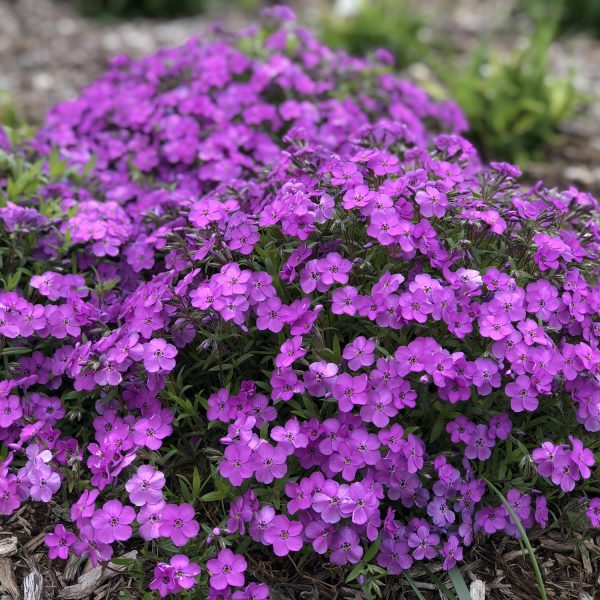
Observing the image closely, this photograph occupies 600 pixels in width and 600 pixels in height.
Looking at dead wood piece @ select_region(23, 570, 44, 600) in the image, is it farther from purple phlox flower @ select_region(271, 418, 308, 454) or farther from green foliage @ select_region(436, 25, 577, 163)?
green foliage @ select_region(436, 25, 577, 163)

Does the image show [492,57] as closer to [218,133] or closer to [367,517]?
[218,133]

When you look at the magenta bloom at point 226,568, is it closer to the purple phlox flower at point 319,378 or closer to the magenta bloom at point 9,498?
the purple phlox flower at point 319,378

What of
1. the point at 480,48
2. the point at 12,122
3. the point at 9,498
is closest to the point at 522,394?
the point at 9,498

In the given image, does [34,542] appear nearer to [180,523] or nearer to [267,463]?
[180,523]

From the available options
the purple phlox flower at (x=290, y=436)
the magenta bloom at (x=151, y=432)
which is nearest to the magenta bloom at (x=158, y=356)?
the magenta bloom at (x=151, y=432)

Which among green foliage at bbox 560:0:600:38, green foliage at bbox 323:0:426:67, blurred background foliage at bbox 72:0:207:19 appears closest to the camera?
green foliage at bbox 323:0:426:67

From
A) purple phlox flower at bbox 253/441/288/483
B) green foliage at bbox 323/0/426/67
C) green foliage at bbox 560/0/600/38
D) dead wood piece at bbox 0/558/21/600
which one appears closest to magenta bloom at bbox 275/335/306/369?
purple phlox flower at bbox 253/441/288/483
